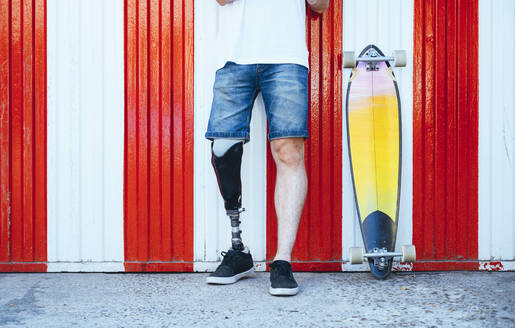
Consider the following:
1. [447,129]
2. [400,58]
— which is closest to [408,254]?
[447,129]

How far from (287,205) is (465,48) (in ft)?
3.83

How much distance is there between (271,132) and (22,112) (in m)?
1.22

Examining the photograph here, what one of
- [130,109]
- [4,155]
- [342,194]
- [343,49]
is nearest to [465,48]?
[343,49]

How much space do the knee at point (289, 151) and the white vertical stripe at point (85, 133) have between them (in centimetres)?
80

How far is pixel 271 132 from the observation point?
7.50 feet

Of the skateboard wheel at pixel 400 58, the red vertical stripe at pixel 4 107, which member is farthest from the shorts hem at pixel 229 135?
the red vertical stripe at pixel 4 107

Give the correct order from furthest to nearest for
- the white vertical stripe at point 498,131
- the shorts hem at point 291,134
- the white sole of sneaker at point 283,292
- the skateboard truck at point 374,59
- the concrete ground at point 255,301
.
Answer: the white vertical stripe at point 498,131
the skateboard truck at point 374,59
the shorts hem at point 291,134
the white sole of sneaker at point 283,292
the concrete ground at point 255,301

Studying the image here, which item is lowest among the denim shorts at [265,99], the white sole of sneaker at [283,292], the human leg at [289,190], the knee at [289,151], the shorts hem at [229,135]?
the white sole of sneaker at [283,292]

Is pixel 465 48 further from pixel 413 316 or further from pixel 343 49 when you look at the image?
pixel 413 316

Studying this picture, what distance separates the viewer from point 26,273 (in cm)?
255

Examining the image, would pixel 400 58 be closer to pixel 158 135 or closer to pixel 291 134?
pixel 291 134

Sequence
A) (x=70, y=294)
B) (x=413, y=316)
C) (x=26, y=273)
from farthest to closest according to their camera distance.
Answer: (x=26, y=273), (x=70, y=294), (x=413, y=316)

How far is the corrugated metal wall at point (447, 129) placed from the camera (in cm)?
256

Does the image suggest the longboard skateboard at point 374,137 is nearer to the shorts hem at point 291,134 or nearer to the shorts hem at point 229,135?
→ the shorts hem at point 291,134
